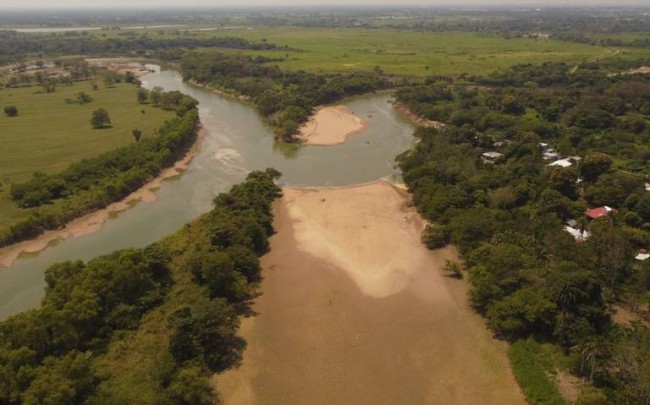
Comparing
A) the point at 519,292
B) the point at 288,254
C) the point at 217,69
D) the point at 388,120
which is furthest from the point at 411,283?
the point at 217,69

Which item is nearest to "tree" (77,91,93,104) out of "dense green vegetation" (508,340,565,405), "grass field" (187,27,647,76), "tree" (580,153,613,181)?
"grass field" (187,27,647,76)

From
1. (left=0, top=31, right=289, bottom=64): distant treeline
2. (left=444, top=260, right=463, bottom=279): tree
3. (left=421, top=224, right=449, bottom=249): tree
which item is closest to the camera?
(left=444, top=260, right=463, bottom=279): tree

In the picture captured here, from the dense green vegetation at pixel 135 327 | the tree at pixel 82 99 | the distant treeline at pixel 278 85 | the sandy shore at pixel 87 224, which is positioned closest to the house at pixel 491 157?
the distant treeline at pixel 278 85

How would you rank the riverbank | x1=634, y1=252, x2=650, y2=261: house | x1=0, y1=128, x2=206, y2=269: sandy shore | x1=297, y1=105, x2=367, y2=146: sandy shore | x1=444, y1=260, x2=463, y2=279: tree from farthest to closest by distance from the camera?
the riverbank → x1=297, y1=105, x2=367, y2=146: sandy shore → x1=0, y1=128, x2=206, y2=269: sandy shore → x1=444, y1=260, x2=463, y2=279: tree → x1=634, y1=252, x2=650, y2=261: house

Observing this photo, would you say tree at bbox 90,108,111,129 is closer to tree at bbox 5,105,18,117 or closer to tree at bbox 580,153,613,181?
tree at bbox 5,105,18,117

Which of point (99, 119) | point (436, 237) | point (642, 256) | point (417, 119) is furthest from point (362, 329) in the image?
point (99, 119)

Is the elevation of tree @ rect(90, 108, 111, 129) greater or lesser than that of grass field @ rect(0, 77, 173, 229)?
greater

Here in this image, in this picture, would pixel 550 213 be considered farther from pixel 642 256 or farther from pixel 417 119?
pixel 417 119
